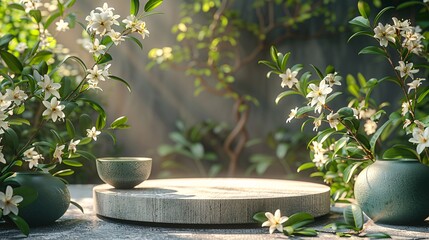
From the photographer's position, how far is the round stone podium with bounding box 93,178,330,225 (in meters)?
1.53

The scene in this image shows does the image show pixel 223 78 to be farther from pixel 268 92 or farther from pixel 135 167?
pixel 135 167

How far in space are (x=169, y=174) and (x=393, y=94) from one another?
1.79 metres

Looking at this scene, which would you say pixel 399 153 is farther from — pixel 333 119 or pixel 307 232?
pixel 307 232

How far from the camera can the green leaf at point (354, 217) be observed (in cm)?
151

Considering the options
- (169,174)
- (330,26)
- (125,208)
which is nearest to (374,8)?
(330,26)

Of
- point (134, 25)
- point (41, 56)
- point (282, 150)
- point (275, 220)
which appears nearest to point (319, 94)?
point (275, 220)

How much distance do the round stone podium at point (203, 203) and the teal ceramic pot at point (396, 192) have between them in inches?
6.3

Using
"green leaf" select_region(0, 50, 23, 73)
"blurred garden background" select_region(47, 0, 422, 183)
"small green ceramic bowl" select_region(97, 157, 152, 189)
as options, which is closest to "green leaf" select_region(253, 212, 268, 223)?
"small green ceramic bowl" select_region(97, 157, 152, 189)

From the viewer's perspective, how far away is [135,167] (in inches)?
69.6

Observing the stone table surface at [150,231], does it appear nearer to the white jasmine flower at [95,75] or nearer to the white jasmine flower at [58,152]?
the white jasmine flower at [58,152]

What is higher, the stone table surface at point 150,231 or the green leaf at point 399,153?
the green leaf at point 399,153

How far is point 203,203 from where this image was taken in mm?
1524

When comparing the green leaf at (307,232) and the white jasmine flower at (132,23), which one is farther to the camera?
the white jasmine flower at (132,23)

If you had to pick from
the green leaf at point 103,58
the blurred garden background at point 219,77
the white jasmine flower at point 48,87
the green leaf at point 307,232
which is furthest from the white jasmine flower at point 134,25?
the blurred garden background at point 219,77
